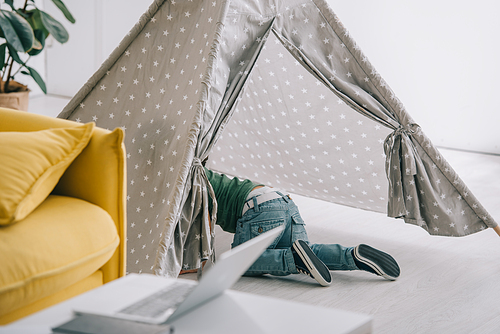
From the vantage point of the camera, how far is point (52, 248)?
3.74 ft

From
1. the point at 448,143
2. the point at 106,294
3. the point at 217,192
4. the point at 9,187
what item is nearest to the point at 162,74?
the point at 217,192

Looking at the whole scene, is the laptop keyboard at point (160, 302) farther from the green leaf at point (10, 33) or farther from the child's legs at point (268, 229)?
the green leaf at point (10, 33)

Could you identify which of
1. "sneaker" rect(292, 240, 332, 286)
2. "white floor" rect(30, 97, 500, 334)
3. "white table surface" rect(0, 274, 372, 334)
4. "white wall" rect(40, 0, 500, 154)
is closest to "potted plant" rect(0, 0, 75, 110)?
"white floor" rect(30, 97, 500, 334)

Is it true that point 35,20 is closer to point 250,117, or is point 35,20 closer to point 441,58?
point 250,117

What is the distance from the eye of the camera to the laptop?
2.37ft

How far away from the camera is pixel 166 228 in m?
1.59

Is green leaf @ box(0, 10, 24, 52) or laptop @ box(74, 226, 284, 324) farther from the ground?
green leaf @ box(0, 10, 24, 52)

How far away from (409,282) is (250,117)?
115 centimetres

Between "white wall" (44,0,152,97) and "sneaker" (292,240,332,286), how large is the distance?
13.8 feet

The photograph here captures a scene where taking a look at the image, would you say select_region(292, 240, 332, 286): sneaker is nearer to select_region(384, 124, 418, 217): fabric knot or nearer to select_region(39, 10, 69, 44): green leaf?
select_region(384, 124, 418, 217): fabric knot

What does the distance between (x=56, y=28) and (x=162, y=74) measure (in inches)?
84.3

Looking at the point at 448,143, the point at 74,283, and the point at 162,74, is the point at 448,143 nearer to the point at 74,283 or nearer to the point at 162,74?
the point at 162,74

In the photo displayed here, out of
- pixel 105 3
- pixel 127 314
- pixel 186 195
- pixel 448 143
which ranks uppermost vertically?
pixel 105 3

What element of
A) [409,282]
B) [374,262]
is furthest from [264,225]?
[409,282]
